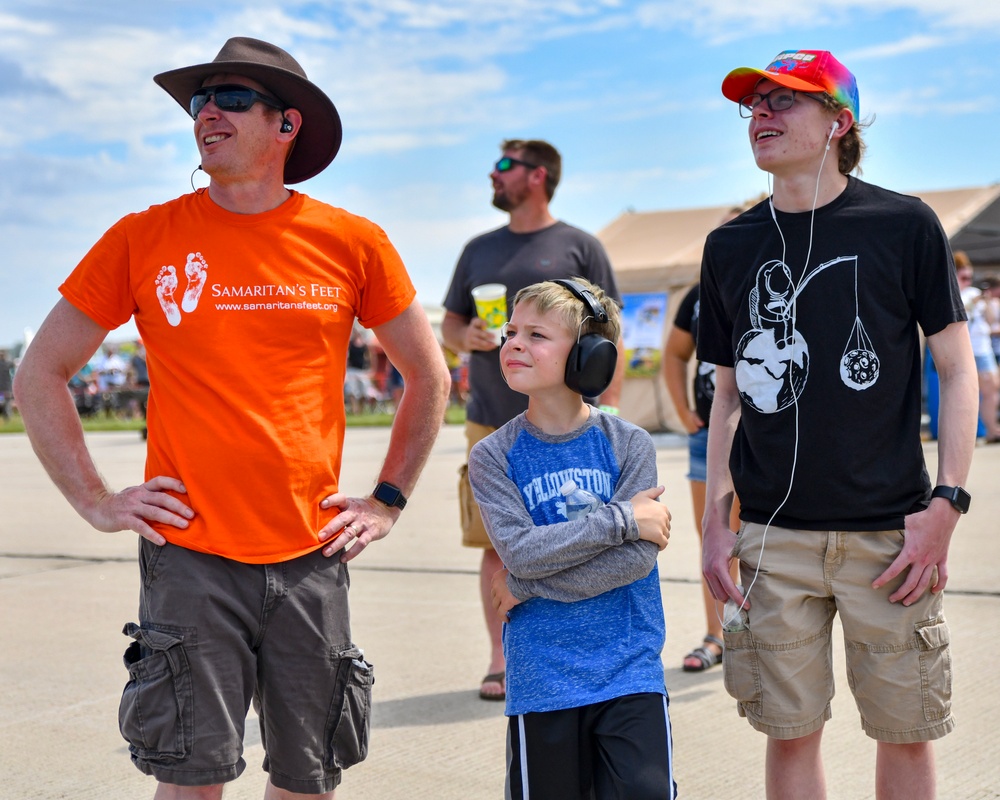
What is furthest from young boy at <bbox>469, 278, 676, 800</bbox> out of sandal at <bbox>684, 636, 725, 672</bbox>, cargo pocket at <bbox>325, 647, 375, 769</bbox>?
sandal at <bbox>684, 636, 725, 672</bbox>

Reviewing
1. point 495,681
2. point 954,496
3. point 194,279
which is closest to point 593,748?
point 954,496

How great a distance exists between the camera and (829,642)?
3.04 metres

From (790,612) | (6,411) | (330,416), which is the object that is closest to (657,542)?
(790,612)

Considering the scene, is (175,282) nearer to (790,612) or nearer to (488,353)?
(790,612)

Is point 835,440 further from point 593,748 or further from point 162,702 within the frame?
point 162,702

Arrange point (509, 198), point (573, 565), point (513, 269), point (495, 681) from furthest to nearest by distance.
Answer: point (509, 198) < point (513, 269) < point (495, 681) < point (573, 565)

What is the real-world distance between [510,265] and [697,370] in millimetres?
911

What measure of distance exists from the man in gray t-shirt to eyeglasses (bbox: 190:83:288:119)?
6.88ft

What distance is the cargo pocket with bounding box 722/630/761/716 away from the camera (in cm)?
299

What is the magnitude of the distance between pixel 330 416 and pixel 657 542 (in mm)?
843

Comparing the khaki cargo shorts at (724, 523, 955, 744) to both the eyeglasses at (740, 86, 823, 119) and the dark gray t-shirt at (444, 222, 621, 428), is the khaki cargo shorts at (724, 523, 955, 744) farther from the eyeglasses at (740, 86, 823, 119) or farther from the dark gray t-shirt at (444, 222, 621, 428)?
the dark gray t-shirt at (444, 222, 621, 428)

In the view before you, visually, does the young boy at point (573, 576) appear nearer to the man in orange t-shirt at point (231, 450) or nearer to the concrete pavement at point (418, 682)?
the man in orange t-shirt at point (231, 450)

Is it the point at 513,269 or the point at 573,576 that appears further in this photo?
the point at 513,269

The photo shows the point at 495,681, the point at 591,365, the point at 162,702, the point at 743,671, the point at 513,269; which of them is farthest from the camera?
the point at 513,269
